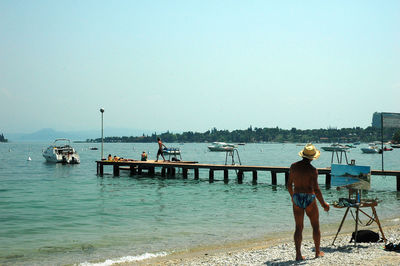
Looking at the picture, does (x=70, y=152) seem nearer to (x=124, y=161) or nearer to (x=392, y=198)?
(x=124, y=161)

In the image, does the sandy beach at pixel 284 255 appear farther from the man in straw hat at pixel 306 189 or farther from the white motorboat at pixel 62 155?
the white motorboat at pixel 62 155

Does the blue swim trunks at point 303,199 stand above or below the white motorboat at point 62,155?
above

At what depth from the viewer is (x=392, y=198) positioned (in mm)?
24938

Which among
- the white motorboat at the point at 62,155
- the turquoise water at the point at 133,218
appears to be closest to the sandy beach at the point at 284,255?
the turquoise water at the point at 133,218

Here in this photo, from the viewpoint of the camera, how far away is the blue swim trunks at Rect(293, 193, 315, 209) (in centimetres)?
806

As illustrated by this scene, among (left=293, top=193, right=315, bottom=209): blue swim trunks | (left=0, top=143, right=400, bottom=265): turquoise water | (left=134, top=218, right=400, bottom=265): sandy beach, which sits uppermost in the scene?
(left=293, top=193, right=315, bottom=209): blue swim trunks

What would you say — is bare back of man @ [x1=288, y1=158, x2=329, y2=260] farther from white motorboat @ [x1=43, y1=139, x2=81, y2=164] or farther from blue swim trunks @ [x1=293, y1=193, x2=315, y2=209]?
white motorboat @ [x1=43, y1=139, x2=81, y2=164]

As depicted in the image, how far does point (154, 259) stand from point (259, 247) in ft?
9.53

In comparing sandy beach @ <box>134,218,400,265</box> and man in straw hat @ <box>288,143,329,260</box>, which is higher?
man in straw hat @ <box>288,143,329,260</box>

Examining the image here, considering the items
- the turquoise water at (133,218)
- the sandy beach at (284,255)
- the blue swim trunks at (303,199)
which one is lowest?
the turquoise water at (133,218)

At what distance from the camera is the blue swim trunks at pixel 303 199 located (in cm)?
806

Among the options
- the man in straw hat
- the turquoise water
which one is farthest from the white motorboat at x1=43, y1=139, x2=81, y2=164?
the man in straw hat

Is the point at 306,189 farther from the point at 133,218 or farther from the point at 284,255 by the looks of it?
the point at 133,218

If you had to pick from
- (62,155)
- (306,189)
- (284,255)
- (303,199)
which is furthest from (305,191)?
(62,155)
